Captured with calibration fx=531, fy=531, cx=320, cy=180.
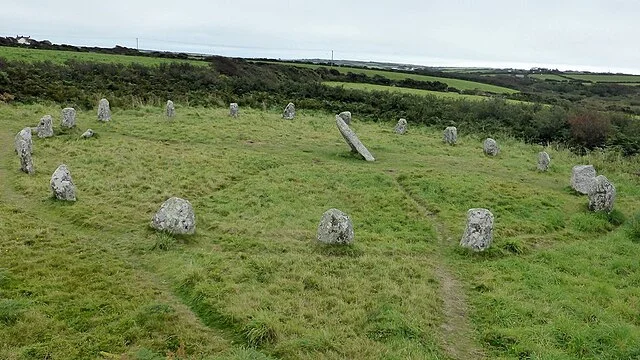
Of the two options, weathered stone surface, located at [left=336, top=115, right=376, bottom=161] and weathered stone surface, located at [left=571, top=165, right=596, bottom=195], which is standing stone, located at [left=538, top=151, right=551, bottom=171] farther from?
weathered stone surface, located at [left=336, top=115, right=376, bottom=161]

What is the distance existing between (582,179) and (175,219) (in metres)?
14.4

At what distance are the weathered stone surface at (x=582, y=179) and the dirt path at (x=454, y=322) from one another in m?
9.30

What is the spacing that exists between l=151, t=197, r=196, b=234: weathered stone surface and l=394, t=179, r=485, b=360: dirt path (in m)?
6.07

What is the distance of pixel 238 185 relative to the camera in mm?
17922

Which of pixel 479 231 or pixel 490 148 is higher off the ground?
pixel 490 148

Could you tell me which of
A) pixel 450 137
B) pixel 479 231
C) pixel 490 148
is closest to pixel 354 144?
pixel 490 148

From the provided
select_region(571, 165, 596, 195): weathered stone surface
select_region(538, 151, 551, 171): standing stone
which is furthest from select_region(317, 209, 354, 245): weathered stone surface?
select_region(538, 151, 551, 171): standing stone

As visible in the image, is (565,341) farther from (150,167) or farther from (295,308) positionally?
(150,167)

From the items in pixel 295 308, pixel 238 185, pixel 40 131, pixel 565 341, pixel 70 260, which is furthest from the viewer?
pixel 40 131

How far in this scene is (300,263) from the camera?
1154 centimetres

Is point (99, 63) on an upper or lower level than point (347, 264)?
upper

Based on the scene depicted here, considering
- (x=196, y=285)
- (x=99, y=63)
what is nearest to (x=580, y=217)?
(x=196, y=285)

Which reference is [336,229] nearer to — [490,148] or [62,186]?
[62,186]

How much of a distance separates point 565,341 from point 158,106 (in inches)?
1234
